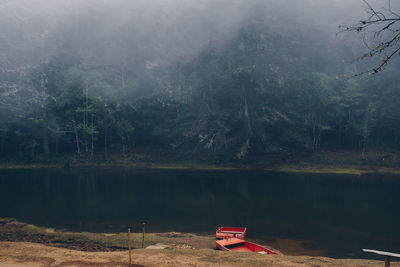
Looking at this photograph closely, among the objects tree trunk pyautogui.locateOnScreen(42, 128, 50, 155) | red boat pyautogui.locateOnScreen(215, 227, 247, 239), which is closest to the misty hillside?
tree trunk pyautogui.locateOnScreen(42, 128, 50, 155)

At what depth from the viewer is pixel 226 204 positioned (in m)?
27.0

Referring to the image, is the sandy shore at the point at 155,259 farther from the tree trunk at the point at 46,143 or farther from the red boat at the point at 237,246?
the tree trunk at the point at 46,143

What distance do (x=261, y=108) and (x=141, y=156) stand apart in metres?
18.3

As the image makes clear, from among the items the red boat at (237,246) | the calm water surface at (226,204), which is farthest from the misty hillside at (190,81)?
the red boat at (237,246)

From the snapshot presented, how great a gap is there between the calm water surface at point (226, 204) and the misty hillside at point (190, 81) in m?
10.8

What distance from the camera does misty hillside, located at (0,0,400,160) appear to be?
1948 inches

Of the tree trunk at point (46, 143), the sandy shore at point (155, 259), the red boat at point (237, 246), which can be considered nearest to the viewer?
the sandy shore at point (155, 259)

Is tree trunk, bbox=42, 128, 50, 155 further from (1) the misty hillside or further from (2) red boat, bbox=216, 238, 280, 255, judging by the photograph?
(2) red boat, bbox=216, 238, 280, 255

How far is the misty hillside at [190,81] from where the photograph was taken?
49469mm

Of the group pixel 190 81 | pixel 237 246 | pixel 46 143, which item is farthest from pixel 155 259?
pixel 46 143

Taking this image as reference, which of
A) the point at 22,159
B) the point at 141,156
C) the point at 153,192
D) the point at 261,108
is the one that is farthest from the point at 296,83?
the point at 22,159

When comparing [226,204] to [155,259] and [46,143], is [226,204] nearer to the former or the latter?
[155,259]

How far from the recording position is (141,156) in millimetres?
50719

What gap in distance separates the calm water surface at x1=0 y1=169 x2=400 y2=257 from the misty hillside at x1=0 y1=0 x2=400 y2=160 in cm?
1084
